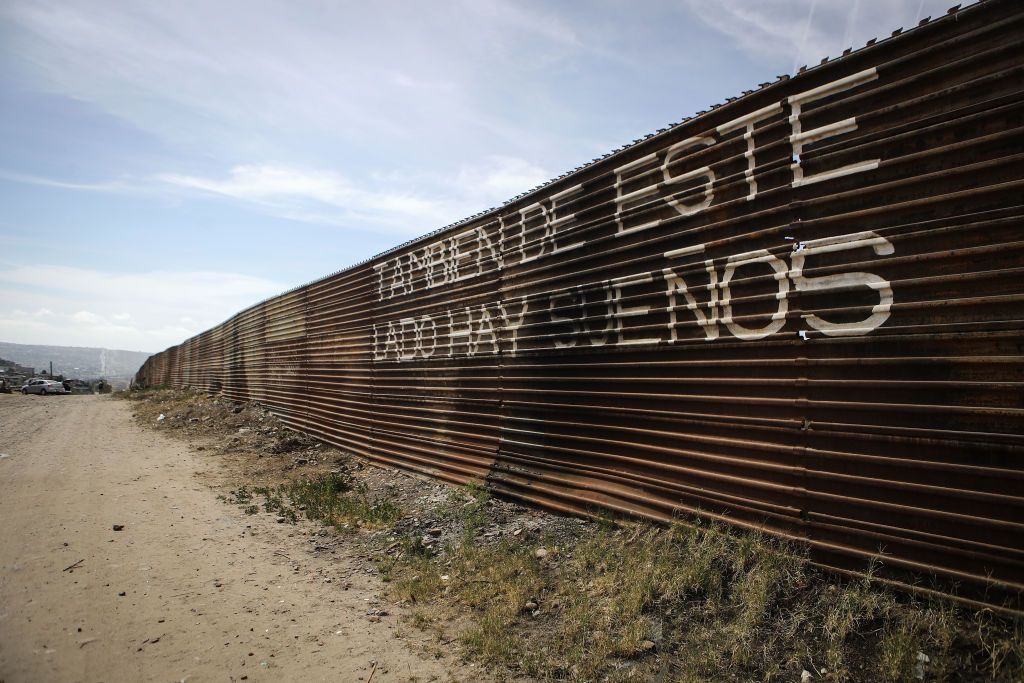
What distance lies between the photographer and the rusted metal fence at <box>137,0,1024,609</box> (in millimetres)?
3246

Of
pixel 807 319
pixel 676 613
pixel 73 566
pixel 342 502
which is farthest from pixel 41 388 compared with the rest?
pixel 807 319

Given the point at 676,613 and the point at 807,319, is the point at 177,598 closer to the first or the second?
the point at 676,613

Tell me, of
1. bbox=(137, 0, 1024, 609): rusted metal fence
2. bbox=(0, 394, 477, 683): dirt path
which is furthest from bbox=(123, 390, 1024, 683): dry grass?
bbox=(0, 394, 477, 683): dirt path

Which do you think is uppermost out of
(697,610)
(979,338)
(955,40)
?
(955,40)

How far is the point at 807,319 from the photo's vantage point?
13.2 feet

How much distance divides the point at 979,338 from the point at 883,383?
1.87ft

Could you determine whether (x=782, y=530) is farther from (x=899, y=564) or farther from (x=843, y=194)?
(x=843, y=194)

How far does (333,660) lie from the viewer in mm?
3682

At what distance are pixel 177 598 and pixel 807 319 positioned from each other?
18.2ft

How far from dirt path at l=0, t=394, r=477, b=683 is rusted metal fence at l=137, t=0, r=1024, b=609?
237 centimetres

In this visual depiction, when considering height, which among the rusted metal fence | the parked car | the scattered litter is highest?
the rusted metal fence

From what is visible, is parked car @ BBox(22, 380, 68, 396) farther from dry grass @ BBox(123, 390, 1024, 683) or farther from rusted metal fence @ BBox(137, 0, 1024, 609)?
dry grass @ BBox(123, 390, 1024, 683)

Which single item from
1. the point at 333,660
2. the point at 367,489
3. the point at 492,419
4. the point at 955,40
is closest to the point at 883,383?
the point at 955,40

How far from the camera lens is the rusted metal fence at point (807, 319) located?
128 inches
